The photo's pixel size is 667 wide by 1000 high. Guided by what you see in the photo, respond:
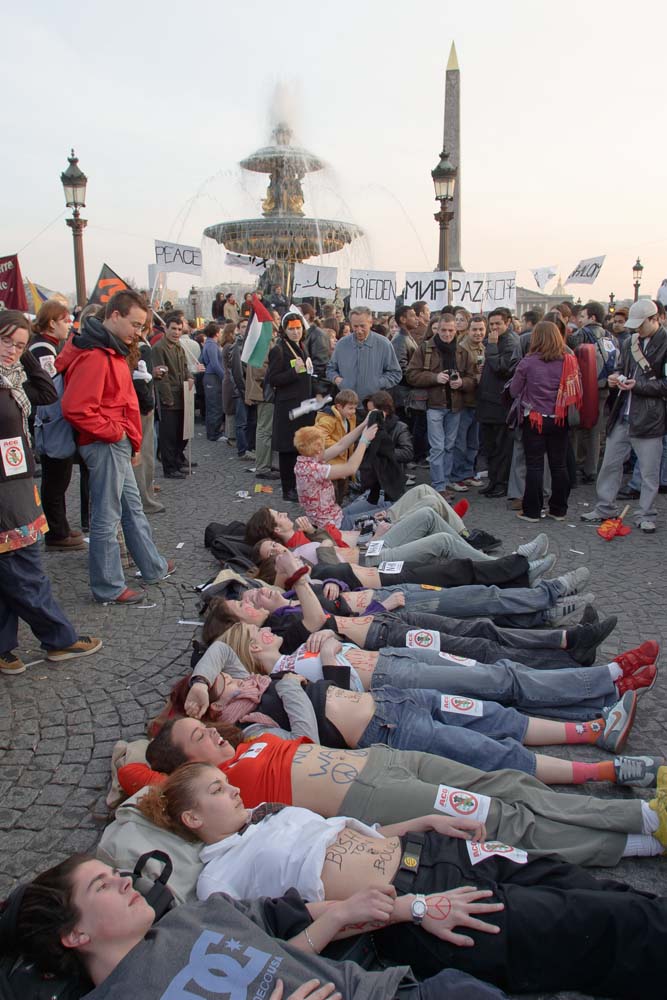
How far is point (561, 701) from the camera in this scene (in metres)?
3.70

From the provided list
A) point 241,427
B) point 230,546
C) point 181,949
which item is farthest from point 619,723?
point 241,427

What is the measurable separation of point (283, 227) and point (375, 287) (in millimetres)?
22606

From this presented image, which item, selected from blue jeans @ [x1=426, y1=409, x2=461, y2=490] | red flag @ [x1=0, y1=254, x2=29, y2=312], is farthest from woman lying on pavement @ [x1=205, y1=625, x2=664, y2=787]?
red flag @ [x1=0, y1=254, x2=29, y2=312]

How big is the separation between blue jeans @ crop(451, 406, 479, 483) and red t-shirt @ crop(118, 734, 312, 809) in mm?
6590

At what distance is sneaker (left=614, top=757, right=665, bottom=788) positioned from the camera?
309cm

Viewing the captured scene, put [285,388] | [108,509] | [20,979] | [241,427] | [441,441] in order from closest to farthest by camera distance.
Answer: [20,979], [108,509], [441,441], [285,388], [241,427]

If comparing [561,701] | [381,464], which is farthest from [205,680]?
[381,464]

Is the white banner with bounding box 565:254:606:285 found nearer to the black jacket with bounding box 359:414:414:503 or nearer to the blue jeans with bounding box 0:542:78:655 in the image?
the black jacket with bounding box 359:414:414:503

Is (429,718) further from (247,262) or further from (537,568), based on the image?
(247,262)

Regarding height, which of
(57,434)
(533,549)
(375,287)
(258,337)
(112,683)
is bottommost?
(112,683)

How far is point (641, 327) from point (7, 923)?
7.17 metres

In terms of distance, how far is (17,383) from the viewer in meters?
4.12

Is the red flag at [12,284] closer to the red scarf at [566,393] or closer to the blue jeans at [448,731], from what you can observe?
the red scarf at [566,393]

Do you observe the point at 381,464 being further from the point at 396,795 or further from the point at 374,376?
the point at 396,795
